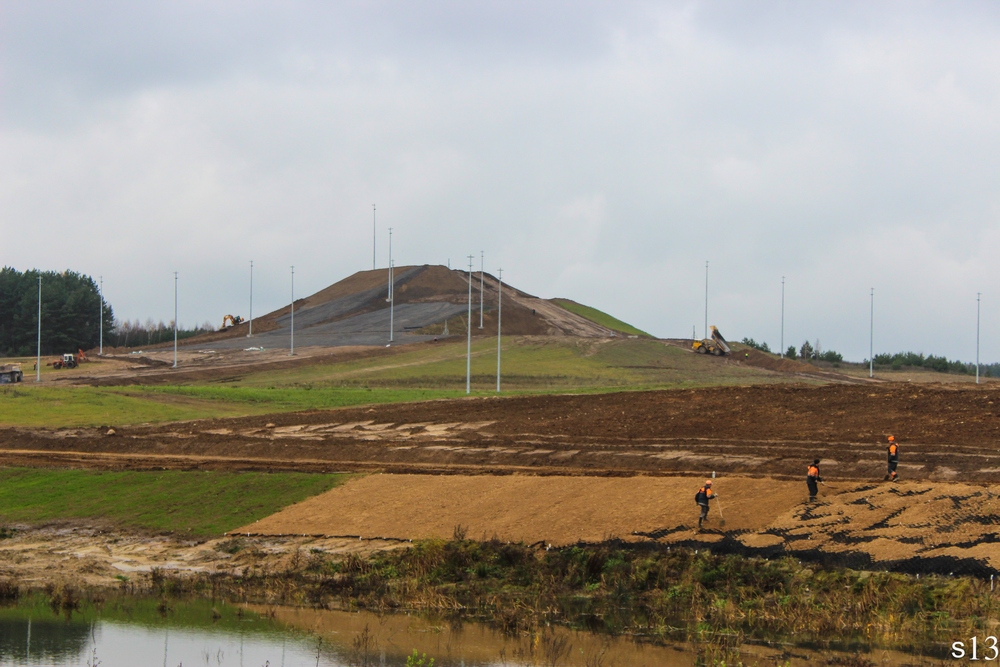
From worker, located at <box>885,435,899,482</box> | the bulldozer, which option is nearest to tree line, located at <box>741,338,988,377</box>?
the bulldozer

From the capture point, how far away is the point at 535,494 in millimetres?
35656

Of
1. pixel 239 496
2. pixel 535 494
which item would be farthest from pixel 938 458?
pixel 239 496

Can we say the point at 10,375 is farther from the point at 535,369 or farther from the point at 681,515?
the point at 681,515

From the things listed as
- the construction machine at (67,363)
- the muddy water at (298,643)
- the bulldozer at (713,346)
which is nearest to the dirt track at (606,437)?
the muddy water at (298,643)

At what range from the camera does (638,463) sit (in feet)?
138

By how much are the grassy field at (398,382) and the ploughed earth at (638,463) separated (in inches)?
328

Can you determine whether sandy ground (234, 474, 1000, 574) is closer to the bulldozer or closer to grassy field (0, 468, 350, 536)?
grassy field (0, 468, 350, 536)

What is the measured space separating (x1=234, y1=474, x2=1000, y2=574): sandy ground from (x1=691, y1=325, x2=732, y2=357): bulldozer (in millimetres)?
73661

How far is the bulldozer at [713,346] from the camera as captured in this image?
10989 cm

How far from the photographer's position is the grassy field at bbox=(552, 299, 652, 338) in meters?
159

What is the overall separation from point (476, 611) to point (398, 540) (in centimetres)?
577

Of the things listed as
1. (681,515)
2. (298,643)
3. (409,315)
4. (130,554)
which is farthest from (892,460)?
(409,315)

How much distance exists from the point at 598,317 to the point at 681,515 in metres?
133

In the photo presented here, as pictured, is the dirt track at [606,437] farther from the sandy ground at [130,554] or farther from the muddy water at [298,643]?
the muddy water at [298,643]
